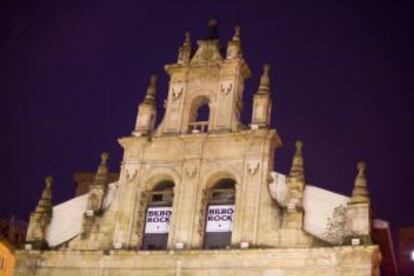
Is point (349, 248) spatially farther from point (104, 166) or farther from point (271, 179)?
point (104, 166)

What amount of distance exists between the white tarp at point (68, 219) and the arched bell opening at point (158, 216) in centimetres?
160

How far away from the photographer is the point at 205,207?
91.8 ft

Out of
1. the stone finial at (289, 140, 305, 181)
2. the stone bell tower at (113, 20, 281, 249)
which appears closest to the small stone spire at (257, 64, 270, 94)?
the stone bell tower at (113, 20, 281, 249)

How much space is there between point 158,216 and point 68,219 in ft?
12.0

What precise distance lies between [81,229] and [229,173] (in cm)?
597

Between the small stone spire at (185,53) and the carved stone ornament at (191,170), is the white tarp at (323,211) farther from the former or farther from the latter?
the small stone spire at (185,53)

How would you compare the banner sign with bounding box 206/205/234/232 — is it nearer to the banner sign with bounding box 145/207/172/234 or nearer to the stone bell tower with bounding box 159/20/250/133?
the banner sign with bounding box 145/207/172/234

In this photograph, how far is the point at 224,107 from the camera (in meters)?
29.4

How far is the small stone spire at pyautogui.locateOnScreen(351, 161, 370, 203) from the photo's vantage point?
2544 cm

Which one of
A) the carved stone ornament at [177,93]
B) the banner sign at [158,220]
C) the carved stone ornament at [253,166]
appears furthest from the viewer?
the carved stone ornament at [177,93]

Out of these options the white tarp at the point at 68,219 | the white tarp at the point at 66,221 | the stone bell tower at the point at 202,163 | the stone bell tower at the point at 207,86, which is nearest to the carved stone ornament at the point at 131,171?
the stone bell tower at the point at 202,163

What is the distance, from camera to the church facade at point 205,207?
25.6 m

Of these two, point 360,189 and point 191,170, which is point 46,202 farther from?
point 360,189

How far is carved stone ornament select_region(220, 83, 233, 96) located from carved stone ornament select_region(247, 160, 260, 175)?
3344mm
